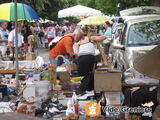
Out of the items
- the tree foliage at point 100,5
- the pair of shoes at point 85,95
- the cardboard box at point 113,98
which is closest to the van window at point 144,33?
the pair of shoes at point 85,95

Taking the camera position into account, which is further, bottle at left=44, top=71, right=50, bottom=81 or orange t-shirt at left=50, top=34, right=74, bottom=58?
orange t-shirt at left=50, top=34, right=74, bottom=58

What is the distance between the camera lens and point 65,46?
952cm

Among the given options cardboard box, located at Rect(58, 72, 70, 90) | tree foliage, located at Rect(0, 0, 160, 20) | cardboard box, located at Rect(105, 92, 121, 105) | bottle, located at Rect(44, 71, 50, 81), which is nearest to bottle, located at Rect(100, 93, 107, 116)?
cardboard box, located at Rect(105, 92, 121, 105)

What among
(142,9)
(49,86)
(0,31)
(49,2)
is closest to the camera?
(49,86)

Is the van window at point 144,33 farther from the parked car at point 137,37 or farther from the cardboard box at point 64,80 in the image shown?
the cardboard box at point 64,80

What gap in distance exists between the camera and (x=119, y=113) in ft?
20.0

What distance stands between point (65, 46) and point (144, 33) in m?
2.10

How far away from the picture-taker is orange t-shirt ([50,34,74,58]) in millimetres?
9453

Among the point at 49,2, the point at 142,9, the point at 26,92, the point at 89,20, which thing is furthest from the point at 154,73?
the point at 49,2

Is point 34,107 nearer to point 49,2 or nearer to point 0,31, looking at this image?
point 0,31

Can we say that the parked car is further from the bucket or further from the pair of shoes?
the bucket

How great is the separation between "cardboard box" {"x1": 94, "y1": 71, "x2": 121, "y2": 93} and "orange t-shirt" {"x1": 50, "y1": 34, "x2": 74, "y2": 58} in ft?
9.89

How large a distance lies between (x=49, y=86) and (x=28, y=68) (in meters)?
2.54

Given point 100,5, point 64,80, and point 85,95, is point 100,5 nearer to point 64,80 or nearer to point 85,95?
point 64,80
